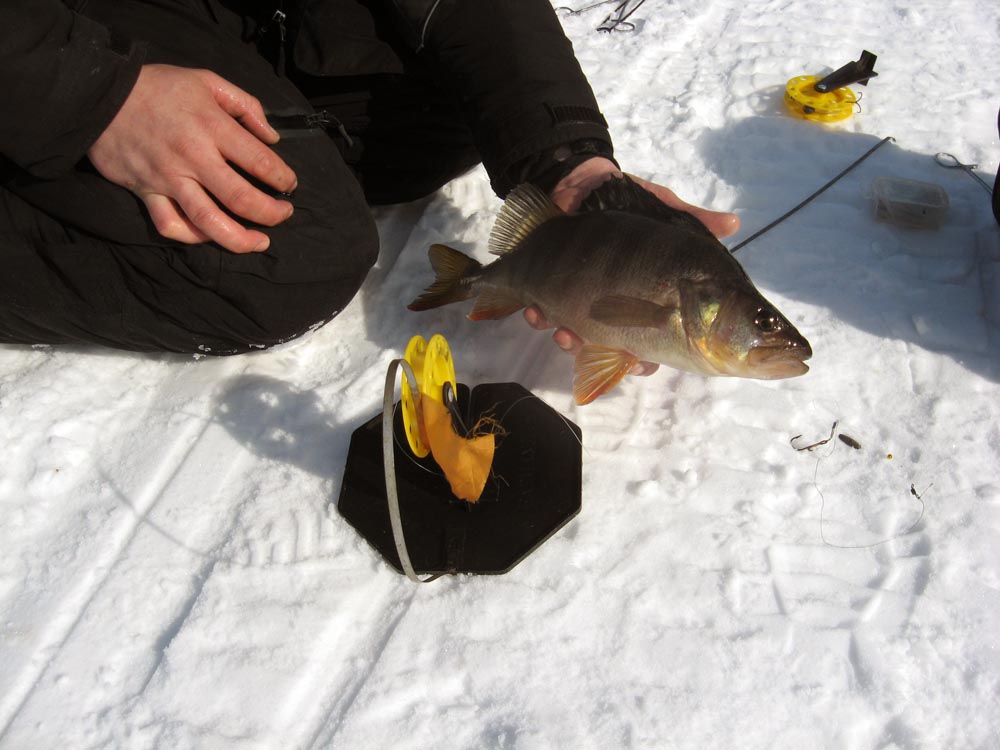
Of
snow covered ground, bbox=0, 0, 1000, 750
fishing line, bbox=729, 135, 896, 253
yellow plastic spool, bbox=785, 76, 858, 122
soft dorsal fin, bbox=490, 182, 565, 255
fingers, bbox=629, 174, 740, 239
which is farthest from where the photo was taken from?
yellow plastic spool, bbox=785, 76, 858, 122

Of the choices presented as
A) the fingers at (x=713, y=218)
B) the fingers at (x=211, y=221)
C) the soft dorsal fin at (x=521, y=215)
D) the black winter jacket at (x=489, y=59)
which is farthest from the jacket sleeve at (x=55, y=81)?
the fingers at (x=713, y=218)

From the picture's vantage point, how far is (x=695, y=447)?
2.15 m

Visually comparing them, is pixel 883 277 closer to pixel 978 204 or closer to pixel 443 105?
pixel 978 204

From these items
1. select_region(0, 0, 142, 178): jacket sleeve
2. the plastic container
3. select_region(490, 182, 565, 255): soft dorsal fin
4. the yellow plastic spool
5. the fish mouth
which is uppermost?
select_region(0, 0, 142, 178): jacket sleeve

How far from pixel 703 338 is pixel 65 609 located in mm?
1698

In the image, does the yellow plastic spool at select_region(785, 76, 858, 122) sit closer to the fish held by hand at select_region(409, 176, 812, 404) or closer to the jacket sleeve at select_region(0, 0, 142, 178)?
the fish held by hand at select_region(409, 176, 812, 404)

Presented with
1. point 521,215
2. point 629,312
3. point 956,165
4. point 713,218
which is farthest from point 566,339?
point 956,165

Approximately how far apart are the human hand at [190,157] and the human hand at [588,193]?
31.5 inches

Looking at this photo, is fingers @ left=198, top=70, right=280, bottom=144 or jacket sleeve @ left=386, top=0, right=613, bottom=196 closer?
fingers @ left=198, top=70, right=280, bottom=144

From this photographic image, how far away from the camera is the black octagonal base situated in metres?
1.92

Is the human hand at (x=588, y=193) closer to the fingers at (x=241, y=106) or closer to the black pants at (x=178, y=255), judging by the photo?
the black pants at (x=178, y=255)

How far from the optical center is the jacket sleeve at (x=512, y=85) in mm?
2322

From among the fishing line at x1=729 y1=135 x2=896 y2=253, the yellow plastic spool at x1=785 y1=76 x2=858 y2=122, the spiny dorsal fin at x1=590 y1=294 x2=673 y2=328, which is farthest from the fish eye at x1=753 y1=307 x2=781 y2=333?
the yellow plastic spool at x1=785 y1=76 x2=858 y2=122

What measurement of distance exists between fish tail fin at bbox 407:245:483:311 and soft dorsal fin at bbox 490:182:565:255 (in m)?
0.13
